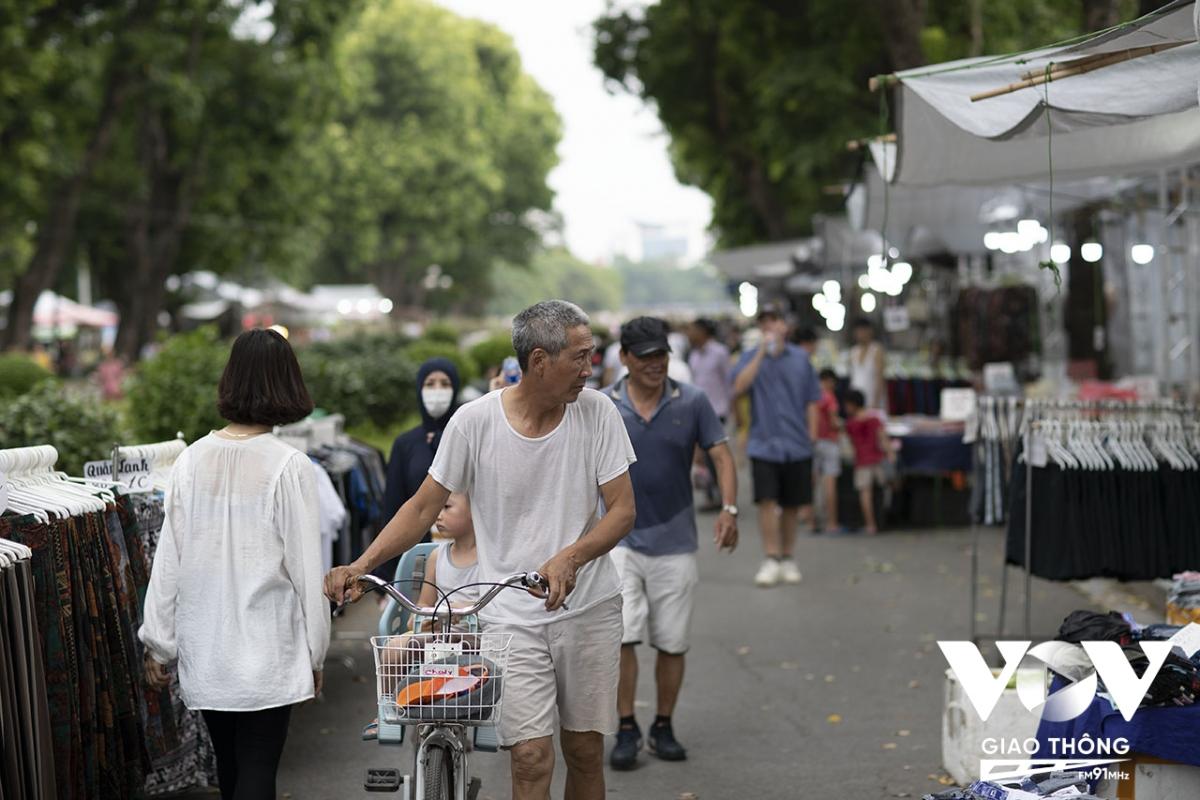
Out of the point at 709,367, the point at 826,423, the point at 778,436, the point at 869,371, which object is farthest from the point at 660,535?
the point at 709,367

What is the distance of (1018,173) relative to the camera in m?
9.11

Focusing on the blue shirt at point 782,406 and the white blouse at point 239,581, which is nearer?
the white blouse at point 239,581

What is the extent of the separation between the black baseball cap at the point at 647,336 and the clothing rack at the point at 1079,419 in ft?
8.07

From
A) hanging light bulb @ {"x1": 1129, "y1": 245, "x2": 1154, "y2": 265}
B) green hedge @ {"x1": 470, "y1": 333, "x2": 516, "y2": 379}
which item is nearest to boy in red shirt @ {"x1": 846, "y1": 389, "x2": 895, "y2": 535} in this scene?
hanging light bulb @ {"x1": 1129, "y1": 245, "x2": 1154, "y2": 265}

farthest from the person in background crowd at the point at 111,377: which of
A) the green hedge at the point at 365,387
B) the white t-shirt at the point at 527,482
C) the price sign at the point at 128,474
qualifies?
the white t-shirt at the point at 527,482

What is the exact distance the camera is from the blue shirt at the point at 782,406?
38.1ft

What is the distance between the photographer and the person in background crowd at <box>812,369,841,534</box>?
14.0 metres

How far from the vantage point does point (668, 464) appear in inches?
277

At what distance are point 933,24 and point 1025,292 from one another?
7.51 meters

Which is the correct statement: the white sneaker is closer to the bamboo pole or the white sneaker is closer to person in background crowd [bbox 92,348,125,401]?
the bamboo pole

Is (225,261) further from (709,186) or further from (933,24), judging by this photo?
(933,24)

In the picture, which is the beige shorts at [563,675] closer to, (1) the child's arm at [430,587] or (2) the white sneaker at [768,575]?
(1) the child's arm at [430,587]

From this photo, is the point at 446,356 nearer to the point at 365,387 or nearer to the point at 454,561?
the point at 365,387

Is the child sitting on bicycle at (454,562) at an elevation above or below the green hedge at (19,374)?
below
